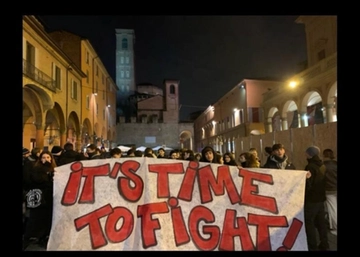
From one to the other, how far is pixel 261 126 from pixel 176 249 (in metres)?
27.5

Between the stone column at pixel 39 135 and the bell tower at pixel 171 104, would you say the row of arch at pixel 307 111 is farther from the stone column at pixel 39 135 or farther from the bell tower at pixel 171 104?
the bell tower at pixel 171 104

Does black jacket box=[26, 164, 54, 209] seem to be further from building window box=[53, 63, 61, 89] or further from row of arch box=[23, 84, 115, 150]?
building window box=[53, 63, 61, 89]

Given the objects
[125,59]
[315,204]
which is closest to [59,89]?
[315,204]

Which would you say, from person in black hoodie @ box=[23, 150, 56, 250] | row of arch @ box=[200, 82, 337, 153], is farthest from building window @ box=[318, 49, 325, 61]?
person in black hoodie @ box=[23, 150, 56, 250]

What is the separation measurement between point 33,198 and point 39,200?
11 centimetres

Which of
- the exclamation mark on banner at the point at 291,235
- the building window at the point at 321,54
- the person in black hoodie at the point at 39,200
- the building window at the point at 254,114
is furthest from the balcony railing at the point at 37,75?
the building window at the point at 254,114

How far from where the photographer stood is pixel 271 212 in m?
4.54

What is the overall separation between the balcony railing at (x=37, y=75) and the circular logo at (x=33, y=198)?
10787mm

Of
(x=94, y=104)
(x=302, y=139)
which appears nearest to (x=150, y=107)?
(x=94, y=104)

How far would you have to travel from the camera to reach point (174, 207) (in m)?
4.48

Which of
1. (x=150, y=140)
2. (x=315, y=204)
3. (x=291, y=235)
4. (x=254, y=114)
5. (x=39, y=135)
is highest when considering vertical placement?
(x=254, y=114)

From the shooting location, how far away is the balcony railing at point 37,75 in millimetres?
14390

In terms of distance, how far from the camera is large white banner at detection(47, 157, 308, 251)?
4.32 m

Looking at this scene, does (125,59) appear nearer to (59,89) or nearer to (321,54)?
(59,89)
